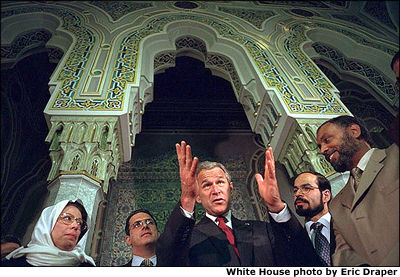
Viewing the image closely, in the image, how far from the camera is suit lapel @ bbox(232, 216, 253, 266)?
124cm

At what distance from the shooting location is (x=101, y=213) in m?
3.08

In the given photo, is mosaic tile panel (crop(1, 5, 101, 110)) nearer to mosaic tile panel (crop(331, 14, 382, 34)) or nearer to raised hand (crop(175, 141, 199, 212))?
raised hand (crop(175, 141, 199, 212))

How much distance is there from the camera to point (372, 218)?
107cm

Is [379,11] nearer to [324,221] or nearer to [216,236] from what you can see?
[324,221]

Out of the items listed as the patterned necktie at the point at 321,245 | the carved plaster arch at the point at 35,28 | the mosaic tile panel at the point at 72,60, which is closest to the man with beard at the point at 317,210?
the patterned necktie at the point at 321,245

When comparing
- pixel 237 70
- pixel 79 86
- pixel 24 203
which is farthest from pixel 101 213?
pixel 237 70

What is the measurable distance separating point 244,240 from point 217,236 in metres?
0.11

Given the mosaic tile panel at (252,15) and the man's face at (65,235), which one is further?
the mosaic tile panel at (252,15)

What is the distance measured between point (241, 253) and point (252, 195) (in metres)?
2.21

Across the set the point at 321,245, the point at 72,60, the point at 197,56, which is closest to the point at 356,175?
the point at 321,245

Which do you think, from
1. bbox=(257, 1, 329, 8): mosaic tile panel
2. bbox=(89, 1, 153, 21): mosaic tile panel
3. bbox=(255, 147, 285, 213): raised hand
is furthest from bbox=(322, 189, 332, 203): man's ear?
bbox=(257, 1, 329, 8): mosaic tile panel

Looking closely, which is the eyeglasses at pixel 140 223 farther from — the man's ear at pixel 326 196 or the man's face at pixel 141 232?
the man's ear at pixel 326 196

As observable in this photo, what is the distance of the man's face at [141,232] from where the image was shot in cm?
150

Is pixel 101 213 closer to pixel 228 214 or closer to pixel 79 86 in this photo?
pixel 79 86
